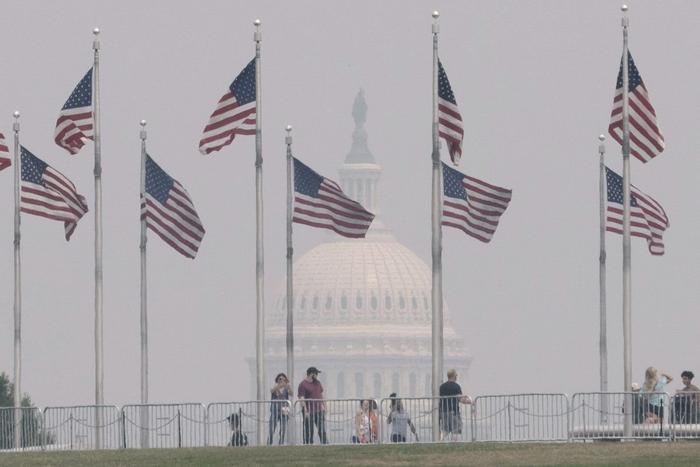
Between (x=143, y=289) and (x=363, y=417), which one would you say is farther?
(x=143, y=289)

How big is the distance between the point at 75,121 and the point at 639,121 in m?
14.5

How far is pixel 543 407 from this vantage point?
249 ft

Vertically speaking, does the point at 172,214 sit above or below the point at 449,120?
below

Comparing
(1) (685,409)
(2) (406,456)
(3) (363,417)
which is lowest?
(2) (406,456)

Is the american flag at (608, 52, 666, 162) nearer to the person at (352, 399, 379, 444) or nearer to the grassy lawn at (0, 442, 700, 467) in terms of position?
the person at (352, 399, 379, 444)

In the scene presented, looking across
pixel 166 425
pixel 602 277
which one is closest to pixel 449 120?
pixel 166 425

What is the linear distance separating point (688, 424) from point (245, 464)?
12200mm

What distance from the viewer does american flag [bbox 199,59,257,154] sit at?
82.8 metres

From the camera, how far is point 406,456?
67375 millimetres

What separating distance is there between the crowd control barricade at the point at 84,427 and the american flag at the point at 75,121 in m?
7.10

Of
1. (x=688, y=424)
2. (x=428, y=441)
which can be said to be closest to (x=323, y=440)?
(x=428, y=441)

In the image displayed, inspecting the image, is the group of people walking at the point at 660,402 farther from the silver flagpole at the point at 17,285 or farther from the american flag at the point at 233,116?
the silver flagpole at the point at 17,285

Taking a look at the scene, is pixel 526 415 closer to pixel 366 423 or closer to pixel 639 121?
pixel 366 423

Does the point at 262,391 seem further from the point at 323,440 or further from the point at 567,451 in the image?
the point at 567,451
